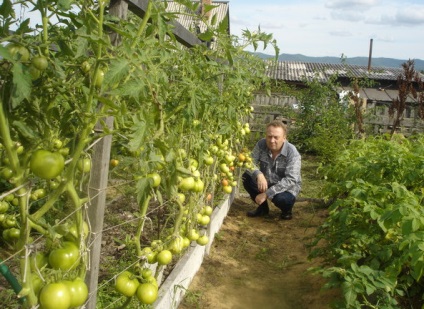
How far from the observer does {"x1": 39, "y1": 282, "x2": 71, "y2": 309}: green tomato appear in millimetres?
1165

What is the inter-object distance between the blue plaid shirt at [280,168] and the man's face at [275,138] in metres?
0.08

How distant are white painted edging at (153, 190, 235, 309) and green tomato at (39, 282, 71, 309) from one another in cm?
120

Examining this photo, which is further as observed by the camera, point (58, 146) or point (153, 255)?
point (153, 255)

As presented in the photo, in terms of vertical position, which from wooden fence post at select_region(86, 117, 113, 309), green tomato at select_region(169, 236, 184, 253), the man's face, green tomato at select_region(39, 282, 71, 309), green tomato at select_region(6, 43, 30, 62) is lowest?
green tomato at select_region(169, 236, 184, 253)

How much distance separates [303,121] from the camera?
9.52m

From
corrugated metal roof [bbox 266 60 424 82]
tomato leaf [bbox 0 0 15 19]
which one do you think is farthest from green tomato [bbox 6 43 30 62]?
corrugated metal roof [bbox 266 60 424 82]

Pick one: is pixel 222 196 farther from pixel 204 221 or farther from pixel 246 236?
pixel 204 221

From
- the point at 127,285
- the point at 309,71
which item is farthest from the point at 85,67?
the point at 309,71

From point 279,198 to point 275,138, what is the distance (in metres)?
0.64

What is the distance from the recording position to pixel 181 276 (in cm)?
283

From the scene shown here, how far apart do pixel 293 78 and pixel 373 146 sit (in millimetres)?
17372

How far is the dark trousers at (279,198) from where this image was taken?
474 centimetres

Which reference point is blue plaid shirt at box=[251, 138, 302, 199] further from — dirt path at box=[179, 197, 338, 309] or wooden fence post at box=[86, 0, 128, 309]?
wooden fence post at box=[86, 0, 128, 309]

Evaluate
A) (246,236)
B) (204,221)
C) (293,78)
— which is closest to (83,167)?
(204,221)
